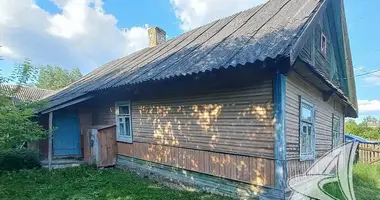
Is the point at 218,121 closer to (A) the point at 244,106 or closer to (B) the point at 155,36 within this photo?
(A) the point at 244,106

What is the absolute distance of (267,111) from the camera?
188 inches

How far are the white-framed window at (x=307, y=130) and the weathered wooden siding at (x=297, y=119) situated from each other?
155mm

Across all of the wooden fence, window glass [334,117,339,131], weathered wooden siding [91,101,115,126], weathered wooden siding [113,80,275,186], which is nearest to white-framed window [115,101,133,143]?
weathered wooden siding [91,101,115,126]

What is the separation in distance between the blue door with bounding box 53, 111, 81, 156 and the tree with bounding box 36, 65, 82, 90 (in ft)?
116

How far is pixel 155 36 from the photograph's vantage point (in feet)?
42.7

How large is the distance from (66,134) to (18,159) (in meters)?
1.81

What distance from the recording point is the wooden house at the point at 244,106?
4.67 metres

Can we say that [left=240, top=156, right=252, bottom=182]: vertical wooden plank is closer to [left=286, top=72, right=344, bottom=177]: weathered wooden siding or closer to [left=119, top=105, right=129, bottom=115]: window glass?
[left=286, top=72, right=344, bottom=177]: weathered wooden siding

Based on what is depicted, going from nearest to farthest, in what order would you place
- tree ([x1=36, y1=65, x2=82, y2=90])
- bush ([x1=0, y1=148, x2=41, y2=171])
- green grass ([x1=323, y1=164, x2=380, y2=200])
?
green grass ([x1=323, y1=164, x2=380, y2=200]), bush ([x1=0, y1=148, x2=41, y2=171]), tree ([x1=36, y1=65, x2=82, y2=90])

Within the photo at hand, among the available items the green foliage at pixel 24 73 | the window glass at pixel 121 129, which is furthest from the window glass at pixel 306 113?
the green foliage at pixel 24 73

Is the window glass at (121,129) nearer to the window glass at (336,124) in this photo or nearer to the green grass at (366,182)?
the green grass at (366,182)

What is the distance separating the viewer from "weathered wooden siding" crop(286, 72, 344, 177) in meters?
4.94

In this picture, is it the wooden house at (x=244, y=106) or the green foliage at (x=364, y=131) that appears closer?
the wooden house at (x=244, y=106)

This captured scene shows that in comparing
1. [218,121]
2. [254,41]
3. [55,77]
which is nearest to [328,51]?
[254,41]
